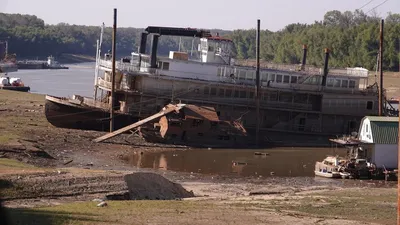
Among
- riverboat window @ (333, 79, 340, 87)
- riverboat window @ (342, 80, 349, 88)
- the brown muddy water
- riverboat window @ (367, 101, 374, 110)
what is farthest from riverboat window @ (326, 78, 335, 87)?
the brown muddy water

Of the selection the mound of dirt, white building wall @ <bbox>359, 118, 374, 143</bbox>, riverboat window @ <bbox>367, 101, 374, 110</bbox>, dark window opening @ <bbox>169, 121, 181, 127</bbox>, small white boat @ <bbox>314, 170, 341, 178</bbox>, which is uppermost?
riverboat window @ <bbox>367, 101, 374, 110</bbox>

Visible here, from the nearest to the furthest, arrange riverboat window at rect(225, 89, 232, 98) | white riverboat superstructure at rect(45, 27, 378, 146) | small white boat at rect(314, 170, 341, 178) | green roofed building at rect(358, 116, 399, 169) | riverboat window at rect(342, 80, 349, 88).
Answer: small white boat at rect(314, 170, 341, 178)
green roofed building at rect(358, 116, 399, 169)
white riverboat superstructure at rect(45, 27, 378, 146)
riverboat window at rect(225, 89, 232, 98)
riverboat window at rect(342, 80, 349, 88)

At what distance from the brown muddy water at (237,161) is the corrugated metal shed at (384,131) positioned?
362 cm

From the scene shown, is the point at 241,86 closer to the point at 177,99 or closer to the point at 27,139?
the point at 177,99

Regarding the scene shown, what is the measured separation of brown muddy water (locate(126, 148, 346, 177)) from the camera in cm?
4072

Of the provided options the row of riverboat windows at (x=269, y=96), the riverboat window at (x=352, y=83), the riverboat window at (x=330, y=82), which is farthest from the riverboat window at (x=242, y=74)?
the riverboat window at (x=352, y=83)

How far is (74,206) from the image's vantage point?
70.3 feet

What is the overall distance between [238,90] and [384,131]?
1637 centimetres

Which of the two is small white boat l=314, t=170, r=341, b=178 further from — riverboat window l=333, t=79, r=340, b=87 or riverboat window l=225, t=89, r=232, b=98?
riverboat window l=333, t=79, r=340, b=87

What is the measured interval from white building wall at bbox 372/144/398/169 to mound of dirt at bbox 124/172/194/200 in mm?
12231

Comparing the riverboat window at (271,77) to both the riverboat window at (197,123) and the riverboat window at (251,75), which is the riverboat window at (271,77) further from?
the riverboat window at (197,123)

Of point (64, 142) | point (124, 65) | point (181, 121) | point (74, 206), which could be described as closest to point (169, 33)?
point (124, 65)

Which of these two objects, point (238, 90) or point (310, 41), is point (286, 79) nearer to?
point (238, 90)

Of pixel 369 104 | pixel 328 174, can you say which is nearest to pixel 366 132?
pixel 328 174
